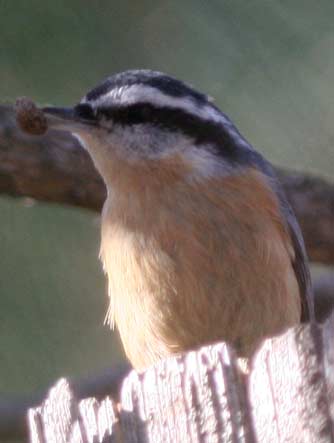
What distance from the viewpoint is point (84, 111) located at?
473 centimetres

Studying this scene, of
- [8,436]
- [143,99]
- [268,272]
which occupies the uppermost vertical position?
[143,99]

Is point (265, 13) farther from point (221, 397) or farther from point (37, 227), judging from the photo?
point (221, 397)

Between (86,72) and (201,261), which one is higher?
(86,72)

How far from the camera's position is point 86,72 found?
17.0 ft

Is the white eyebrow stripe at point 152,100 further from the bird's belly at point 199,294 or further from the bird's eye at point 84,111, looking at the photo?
the bird's belly at point 199,294

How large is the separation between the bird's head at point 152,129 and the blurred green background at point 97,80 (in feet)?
1.17

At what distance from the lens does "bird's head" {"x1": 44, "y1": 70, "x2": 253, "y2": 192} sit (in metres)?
4.70

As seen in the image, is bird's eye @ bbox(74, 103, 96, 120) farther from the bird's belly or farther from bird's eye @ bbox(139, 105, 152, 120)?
the bird's belly

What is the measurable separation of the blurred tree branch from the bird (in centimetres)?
50

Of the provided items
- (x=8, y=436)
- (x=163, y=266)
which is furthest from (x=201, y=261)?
(x=8, y=436)

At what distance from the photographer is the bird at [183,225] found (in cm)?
441

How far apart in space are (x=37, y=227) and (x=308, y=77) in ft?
4.57

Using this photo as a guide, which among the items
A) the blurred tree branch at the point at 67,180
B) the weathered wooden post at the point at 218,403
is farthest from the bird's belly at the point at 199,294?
the weathered wooden post at the point at 218,403

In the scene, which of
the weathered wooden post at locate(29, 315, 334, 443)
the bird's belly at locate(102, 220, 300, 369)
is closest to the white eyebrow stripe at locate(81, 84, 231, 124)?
the bird's belly at locate(102, 220, 300, 369)
